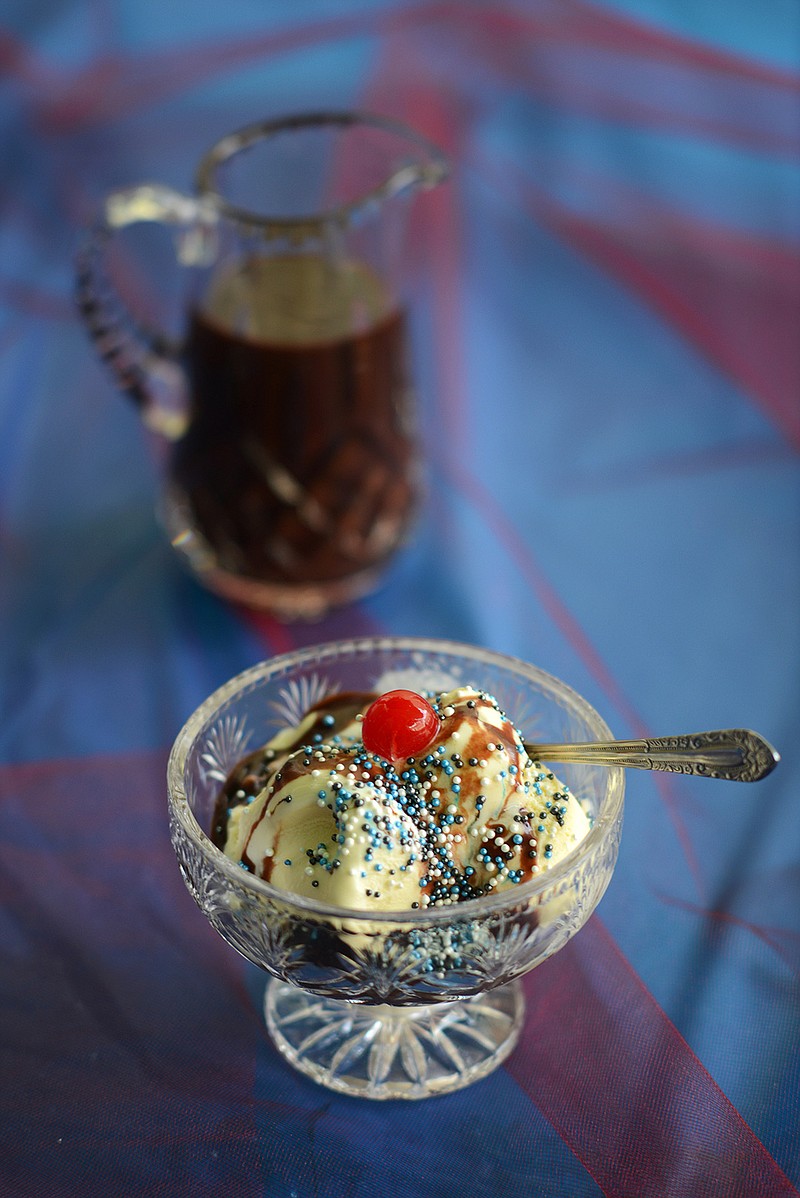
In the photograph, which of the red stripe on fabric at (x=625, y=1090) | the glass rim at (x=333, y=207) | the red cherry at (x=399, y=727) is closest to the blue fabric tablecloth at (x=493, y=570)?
the red stripe on fabric at (x=625, y=1090)

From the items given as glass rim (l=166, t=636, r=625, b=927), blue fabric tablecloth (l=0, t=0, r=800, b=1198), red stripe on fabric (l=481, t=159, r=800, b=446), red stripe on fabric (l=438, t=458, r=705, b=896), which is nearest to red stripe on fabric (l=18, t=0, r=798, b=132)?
blue fabric tablecloth (l=0, t=0, r=800, b=1198)

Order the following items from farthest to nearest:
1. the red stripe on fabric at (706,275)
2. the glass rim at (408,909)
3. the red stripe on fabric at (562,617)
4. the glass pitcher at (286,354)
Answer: the red stripe on fabric at (706,275) < the glass pitcher at (286,354) < the red stripe on fabric at (562,617) < the glass rim at (408,909)

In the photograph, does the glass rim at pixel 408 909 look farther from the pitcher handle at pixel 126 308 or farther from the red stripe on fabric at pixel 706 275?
the red stripe on fabric at pixel 706 275

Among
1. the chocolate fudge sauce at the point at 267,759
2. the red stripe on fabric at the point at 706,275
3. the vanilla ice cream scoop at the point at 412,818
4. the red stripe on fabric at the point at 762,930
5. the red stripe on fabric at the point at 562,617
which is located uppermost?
the vanilla ice cream scoop at the point at 412,818

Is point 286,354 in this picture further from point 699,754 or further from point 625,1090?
point 625,1090

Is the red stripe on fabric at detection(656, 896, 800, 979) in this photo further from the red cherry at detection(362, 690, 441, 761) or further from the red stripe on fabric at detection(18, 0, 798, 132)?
the red stripe on fabric at detection(18, 0, 798, 132)

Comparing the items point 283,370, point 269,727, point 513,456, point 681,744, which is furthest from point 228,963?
point 513,456

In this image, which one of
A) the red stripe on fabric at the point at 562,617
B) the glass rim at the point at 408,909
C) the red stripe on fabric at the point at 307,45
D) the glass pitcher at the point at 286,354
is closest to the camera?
the glass rim at the point at 408,909

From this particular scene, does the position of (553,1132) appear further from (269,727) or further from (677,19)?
(677,19)
